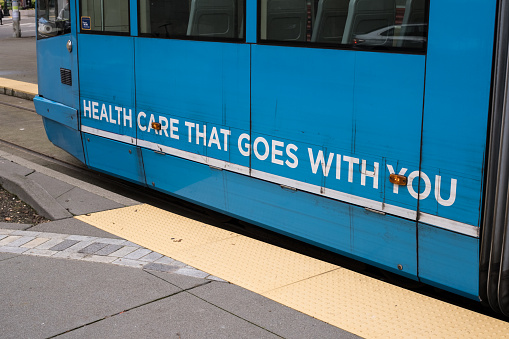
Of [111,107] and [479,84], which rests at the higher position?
[479,84]

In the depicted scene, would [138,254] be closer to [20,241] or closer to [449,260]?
[20,241]

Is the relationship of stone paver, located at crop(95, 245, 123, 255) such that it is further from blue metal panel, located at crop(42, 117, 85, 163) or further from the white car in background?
Result: blue metal panel, located at crop(42, 117, 85, 163)

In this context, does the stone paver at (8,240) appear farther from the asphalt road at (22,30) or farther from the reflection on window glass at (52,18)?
the asphalt road at (22,30)

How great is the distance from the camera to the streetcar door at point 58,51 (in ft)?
22.5

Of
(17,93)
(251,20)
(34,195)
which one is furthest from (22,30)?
(251,20)

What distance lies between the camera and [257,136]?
4.77m

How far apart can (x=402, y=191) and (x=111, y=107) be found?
347cm

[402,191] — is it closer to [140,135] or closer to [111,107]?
[140,135]

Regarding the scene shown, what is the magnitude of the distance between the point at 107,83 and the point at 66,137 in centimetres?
139

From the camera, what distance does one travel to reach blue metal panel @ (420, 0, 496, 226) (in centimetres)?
341

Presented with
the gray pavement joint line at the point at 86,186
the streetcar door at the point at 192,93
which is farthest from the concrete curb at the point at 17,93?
the streetcar door at the point at 192,93

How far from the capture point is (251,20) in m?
4.71

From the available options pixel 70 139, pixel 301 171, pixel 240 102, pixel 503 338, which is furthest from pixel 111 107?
pixel 503 338

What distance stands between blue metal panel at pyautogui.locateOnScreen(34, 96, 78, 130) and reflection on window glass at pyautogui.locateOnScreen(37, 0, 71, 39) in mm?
772
